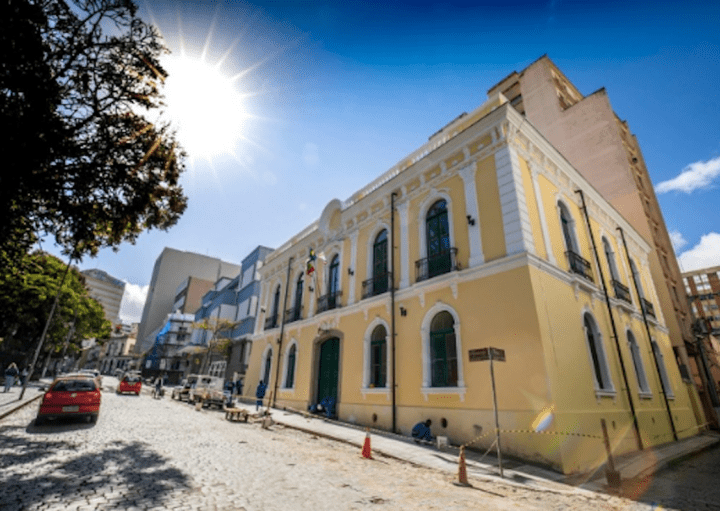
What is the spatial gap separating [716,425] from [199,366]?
155ft

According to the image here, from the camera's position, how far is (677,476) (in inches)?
343

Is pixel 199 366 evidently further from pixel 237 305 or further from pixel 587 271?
pixel 587 271

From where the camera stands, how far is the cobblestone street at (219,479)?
4.75 metres

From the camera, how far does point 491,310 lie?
10.2m

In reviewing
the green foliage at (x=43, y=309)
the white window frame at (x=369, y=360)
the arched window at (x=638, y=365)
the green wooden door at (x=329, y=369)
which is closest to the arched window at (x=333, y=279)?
the green wooden door at (x=329, y=369)

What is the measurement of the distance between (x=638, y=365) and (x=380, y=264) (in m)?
11.4

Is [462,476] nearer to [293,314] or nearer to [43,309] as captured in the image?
[293,314]

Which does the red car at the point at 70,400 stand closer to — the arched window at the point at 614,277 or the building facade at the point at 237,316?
the building facade at the point at 237,316

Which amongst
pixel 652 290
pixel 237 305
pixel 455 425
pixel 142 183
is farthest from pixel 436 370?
pixel 237 305

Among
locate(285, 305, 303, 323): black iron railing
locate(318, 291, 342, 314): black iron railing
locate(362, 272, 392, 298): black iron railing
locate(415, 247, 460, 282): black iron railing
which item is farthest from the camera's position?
locate(285, 305, 303, 323): black iron railing

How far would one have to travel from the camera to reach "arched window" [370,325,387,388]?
1334 centimetres

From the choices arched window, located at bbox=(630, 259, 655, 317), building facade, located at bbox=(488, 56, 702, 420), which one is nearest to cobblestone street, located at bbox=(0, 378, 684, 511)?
arched window, located at bbox=(630, 259, 655, 317)

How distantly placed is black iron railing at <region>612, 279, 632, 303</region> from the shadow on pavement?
16495 mm

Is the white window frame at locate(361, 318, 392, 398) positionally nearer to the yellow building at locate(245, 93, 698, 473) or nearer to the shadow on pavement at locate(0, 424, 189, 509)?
the yellow building at locate(245, 93, 698, 473)
